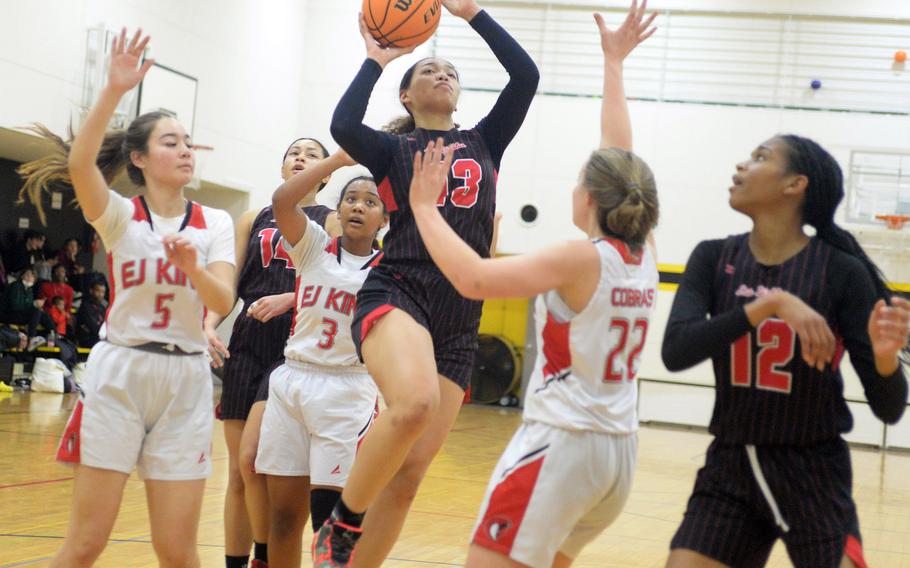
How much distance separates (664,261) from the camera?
15148mm

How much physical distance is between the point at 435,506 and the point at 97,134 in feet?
14.6

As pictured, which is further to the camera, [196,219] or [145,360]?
[196,219]

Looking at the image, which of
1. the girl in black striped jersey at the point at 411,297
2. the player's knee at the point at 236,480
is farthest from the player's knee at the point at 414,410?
the player's knee at the point at 236,480

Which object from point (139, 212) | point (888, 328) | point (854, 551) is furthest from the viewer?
point (139, 212)

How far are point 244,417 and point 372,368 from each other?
4.79 feet

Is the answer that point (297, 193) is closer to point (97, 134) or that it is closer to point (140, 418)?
point (97, 134)

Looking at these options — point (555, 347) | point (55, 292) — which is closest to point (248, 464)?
point (555, 347)

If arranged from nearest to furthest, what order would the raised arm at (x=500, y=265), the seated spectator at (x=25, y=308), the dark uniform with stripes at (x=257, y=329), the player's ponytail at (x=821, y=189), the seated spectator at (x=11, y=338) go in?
the raised arm at (x=500, y=265), the player's ponytail at (x=821, y=189), the dark uniform with stripes at (x=257, y=329), the seated spectator at (x=11, y=338), the seated spectator at (x=25, y=308)

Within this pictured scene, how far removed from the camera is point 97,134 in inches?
120

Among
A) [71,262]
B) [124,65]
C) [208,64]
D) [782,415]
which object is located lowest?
[71,262]

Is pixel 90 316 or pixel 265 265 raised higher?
pixel 265 265

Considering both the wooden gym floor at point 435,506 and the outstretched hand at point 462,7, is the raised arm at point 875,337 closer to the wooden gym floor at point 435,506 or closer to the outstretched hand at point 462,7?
the outstretched hand at point 462,7

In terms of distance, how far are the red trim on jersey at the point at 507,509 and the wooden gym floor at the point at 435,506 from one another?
2585mm

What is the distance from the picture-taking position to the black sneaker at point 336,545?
3268 millimetres
